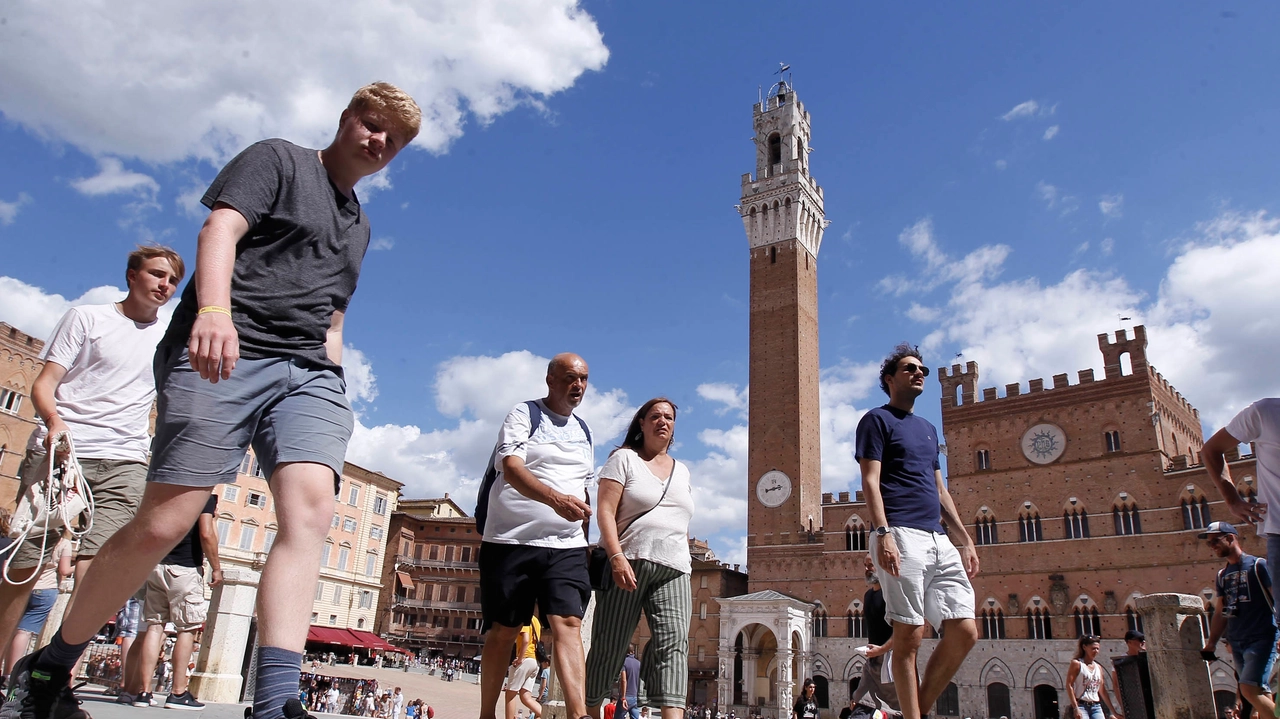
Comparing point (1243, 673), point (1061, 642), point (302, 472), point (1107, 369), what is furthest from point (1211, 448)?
point (1107, 369)

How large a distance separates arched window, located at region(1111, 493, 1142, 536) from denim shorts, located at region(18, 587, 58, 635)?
3266 centimetres

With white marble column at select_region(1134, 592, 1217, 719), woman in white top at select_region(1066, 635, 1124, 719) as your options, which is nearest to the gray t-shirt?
white marble column at select_region(1134, 592, 1217, 719)

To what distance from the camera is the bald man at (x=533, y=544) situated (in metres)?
3.64

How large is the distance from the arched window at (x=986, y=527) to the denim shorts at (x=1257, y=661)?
29.2 metres

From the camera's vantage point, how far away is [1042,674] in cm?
2861

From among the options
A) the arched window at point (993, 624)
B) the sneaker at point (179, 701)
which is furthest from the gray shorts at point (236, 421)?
the arched window at point (993, 624)

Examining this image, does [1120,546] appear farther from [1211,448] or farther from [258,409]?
[258,409]

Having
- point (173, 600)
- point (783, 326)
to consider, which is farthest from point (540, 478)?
point (783, 326)

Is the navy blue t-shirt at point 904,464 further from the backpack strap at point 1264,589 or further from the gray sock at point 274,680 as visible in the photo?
the gray sock at point 274,680

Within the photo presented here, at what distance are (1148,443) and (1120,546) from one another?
4063 millimetres

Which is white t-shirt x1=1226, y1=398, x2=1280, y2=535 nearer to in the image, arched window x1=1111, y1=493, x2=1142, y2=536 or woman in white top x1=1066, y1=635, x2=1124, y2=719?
woman in white top x1=1066, y1=635, x2=1124, y2=719

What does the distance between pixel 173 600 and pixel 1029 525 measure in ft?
106

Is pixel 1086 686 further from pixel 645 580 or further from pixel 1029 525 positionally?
pixel 1029 525

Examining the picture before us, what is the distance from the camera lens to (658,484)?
427 centimetres
